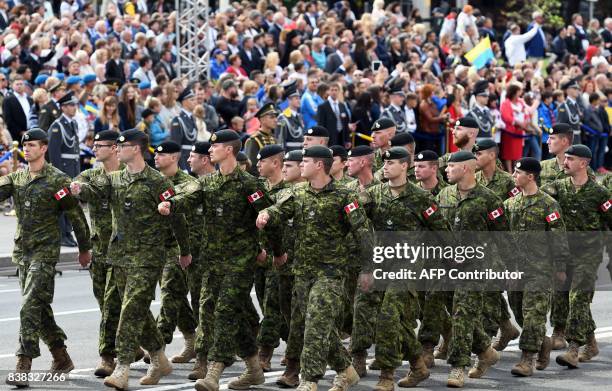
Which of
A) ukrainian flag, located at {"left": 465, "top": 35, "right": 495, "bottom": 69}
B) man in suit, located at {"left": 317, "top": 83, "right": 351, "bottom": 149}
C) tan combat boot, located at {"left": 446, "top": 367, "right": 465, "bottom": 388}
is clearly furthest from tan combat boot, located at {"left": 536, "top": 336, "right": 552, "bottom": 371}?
ukrainian flag, located at {"left": 465, "top": 35, "right": 495, "bottom": 69}

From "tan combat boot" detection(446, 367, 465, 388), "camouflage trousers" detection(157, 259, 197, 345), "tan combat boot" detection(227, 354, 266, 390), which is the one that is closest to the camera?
"tan combat boot" detection(227, 354, 266, 390)

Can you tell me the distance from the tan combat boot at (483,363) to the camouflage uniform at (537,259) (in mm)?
260

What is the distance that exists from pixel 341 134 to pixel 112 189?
488 inches

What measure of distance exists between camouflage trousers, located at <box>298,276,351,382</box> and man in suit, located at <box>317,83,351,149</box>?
12.3m

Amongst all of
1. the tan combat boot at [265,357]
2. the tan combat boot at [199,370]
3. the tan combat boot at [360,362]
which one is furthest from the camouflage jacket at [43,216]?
the tan combat boot at [360,362]

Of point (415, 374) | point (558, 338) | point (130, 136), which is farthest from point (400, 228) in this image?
point (558, 338)

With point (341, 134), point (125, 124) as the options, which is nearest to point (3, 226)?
point (125, 124)

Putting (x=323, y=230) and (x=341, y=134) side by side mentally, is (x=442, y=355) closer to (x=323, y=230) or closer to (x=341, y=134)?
(x=323, y=230)

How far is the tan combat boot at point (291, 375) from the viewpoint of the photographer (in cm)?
1230

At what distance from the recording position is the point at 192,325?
538 inches

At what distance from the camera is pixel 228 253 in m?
12.2

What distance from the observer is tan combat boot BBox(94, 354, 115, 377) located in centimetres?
1264

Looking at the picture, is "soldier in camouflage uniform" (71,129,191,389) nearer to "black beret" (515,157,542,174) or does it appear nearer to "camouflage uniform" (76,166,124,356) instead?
"camouflage uniform" (76,166,124,356)

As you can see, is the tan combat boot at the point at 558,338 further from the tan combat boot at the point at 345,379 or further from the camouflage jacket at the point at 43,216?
the camouflage jacket at the point at 43,216
